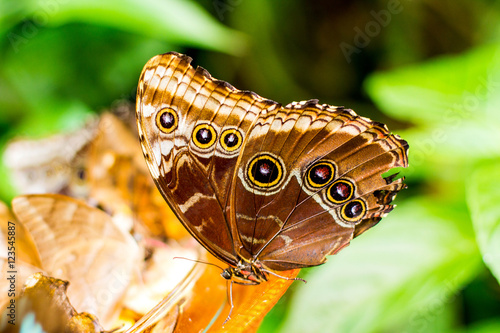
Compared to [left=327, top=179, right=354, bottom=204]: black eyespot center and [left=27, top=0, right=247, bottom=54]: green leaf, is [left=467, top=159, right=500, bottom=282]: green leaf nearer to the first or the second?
[left=327, top=179, right=354, bottom=204]: black eyespot center

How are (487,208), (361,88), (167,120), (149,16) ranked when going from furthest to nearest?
(361,88) → (149,16) → (487,208) → (167,120)

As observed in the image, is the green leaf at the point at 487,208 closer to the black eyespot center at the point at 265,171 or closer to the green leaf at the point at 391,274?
the green leaf at the point at 391,274

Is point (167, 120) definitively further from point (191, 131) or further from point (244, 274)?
point (244, 274)

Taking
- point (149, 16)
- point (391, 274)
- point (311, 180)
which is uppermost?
A: point (149, 16)

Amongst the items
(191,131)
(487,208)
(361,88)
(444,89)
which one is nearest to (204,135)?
(191,131)

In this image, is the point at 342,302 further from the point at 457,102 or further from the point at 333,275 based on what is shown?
the point at 457,102

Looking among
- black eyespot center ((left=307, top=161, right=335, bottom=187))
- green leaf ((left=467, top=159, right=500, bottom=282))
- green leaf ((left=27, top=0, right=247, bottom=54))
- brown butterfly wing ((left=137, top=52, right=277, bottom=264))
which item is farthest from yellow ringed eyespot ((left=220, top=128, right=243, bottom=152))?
green leaf ((left=27, top=0, right=247, bottom=54))

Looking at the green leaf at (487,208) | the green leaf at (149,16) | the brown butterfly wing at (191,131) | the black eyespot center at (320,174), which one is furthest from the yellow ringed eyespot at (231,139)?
the green leaf at (149,16)
